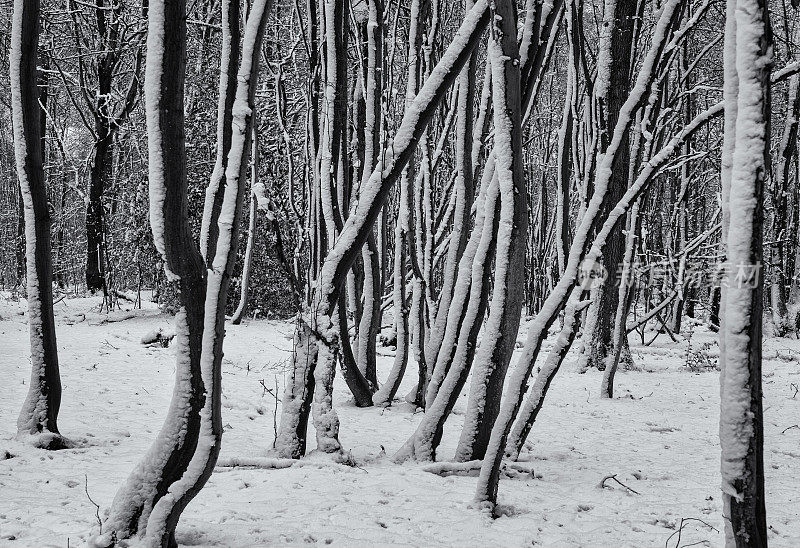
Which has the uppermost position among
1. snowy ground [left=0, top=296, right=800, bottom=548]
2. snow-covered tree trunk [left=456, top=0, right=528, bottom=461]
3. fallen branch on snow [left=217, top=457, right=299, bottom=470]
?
snow-covered tree trunk [left=456, top=0, right=528, bottom=461]

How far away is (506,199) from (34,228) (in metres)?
3.38

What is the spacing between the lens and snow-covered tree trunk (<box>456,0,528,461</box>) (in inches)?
122

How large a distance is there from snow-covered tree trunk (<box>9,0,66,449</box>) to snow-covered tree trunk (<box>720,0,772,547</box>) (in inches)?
165

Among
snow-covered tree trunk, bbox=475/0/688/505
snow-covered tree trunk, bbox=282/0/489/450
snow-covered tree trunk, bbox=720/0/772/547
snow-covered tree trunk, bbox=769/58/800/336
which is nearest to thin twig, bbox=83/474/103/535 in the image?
snow-covered tree trunk, bbox=282/0/489/450

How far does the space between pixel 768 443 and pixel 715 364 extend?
449 cm

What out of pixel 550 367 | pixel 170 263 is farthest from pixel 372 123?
pixel 170 263

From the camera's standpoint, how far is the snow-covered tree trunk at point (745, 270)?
1.63m

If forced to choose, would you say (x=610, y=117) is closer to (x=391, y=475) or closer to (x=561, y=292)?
(x=561, y=292)

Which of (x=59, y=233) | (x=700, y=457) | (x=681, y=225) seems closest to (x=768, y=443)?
(x=700, y=457)

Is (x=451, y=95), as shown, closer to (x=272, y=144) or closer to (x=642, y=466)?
(x=642, y=466)

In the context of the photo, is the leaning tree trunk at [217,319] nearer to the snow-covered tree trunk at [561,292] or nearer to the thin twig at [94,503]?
the thin twig at [94,503]

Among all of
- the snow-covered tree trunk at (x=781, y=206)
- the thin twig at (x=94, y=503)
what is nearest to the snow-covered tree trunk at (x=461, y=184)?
the thin twig at (x=94, y=503)

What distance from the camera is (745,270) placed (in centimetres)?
167

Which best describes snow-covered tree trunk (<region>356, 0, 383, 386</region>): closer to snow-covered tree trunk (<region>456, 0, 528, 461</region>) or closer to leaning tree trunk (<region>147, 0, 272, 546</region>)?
snow-covered tree trunk (<region>456, 0, 528, 461</region>)
